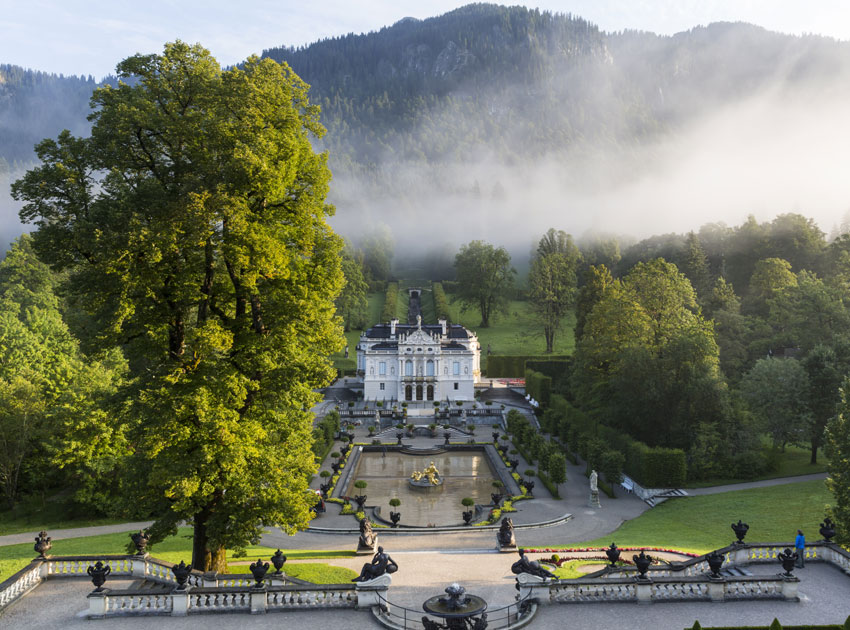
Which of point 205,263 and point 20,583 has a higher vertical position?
point 205,263

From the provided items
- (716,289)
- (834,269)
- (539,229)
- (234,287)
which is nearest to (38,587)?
(234,287)

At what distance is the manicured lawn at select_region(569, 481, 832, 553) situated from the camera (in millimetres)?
29672

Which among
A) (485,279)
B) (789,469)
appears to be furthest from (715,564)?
(485,279)

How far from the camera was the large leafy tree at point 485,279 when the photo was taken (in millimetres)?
108125

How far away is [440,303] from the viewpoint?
11756 centimetres

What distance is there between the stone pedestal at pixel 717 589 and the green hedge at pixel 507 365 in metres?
71.2

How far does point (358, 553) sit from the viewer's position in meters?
27.7

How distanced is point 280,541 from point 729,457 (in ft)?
102

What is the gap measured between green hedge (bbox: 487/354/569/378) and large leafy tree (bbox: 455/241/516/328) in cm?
1998

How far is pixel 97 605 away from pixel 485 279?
93729 mm

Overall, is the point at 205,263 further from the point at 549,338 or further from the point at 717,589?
the point at 549,338

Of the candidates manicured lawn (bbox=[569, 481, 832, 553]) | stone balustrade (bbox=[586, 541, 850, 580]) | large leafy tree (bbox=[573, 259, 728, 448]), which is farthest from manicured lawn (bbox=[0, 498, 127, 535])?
large leafy tree (bbox=[573, 259, 728, 448])

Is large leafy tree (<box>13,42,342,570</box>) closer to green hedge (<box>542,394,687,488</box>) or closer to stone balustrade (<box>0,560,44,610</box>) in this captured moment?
stone balustrade (<box>0,560,44,610</box>)

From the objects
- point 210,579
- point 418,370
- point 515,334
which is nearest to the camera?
point 210,579
